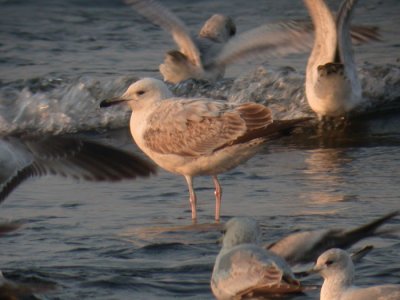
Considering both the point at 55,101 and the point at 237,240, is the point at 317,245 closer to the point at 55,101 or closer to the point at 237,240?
the point at 237,240

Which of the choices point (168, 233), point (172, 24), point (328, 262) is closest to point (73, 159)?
point (168, 233)

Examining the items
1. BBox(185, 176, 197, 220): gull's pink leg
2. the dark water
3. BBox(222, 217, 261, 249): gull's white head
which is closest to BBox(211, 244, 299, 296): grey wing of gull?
the dark water

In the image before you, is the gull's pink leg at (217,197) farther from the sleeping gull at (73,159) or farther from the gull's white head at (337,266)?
the gull's white head at (337,266)

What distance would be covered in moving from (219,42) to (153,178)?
4.20 m

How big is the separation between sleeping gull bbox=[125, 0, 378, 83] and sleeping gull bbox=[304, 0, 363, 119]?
24.8 inches

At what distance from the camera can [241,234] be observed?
7062 millimetres

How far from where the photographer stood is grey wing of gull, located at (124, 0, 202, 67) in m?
13.4

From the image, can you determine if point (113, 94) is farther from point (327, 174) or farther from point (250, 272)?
point (250, 272)

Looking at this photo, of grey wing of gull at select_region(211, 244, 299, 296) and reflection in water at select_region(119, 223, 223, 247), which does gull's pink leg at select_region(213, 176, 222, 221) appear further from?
grey wing of gull at select_region(211, 244, 299, 296)

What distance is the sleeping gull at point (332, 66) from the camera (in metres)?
11.6

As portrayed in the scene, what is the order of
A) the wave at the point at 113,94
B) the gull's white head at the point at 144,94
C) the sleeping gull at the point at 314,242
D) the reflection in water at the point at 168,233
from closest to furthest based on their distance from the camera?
1. the sleeping gull at the point at 314,242
2. the reflection in water at the point at 168,233
3. the gull's white head at the point at 144,94
4. the wave at the point at 113,94

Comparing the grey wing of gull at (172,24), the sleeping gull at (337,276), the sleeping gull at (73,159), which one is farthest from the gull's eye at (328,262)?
the grey wing of gull at (172,24)

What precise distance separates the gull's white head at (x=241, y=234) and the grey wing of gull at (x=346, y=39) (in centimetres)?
475

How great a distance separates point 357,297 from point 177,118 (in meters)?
3.04
